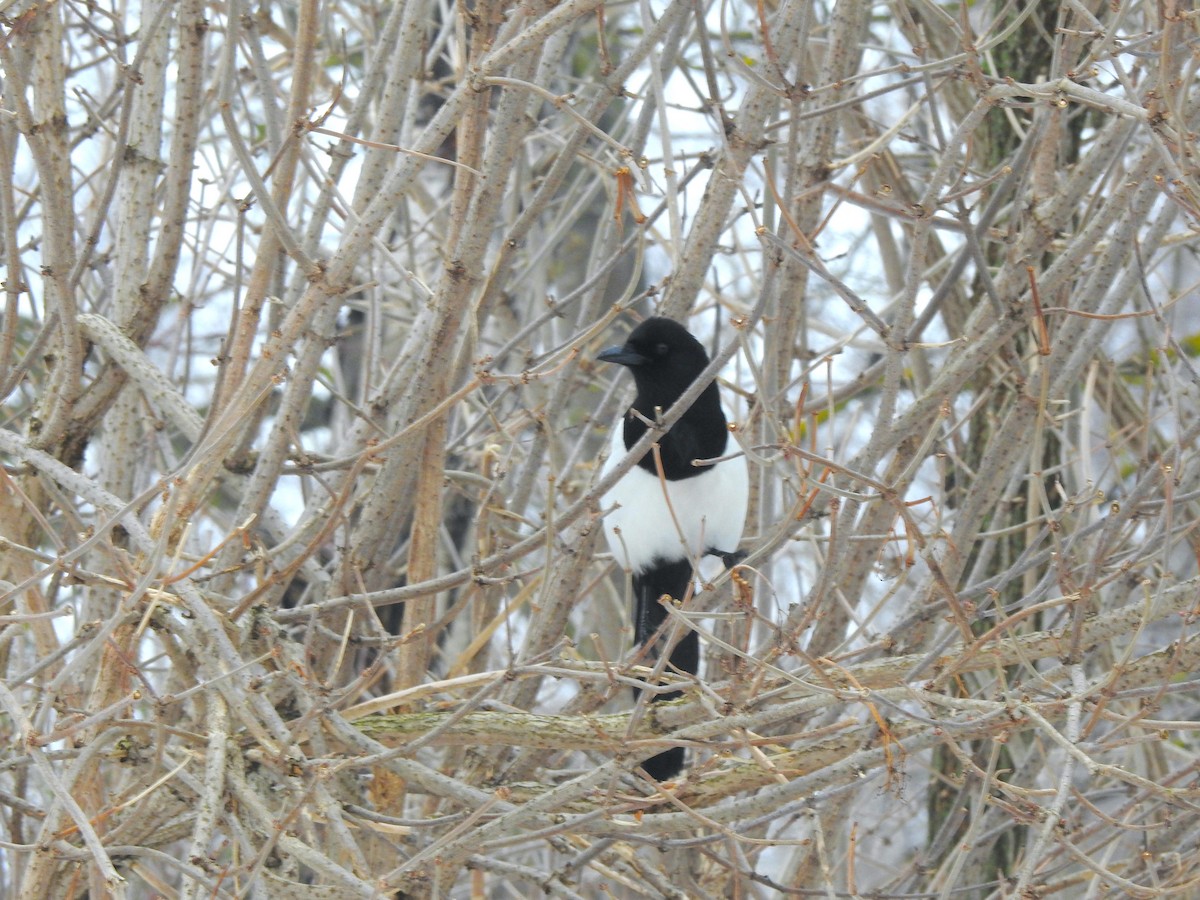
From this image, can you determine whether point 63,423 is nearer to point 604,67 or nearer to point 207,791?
point 207,791

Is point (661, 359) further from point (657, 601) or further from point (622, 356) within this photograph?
point (657, 601)

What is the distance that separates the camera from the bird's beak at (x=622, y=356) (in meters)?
3.35

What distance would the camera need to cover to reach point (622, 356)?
133 inches

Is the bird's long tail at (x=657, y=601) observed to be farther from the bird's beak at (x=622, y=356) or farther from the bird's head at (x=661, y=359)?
the bird's beak at (x=622, y=356)

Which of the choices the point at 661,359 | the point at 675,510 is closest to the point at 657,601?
the point at 675,510

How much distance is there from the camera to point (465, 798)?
2.54 m

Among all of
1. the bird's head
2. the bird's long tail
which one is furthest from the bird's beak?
the bird's long tail

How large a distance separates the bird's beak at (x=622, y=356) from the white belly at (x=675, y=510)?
0.23 m

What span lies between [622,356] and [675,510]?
50 cm

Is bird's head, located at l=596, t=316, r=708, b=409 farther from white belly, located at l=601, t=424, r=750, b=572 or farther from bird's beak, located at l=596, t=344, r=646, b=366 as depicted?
white belly, located at l=601, t=424, r=750, b=572

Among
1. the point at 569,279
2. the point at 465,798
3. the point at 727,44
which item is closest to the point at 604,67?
the point at 727,44

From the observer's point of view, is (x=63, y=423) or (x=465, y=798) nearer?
(x=465, y=798)

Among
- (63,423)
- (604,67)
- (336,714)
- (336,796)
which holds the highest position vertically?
(604,67)

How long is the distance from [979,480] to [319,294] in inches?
56.2
